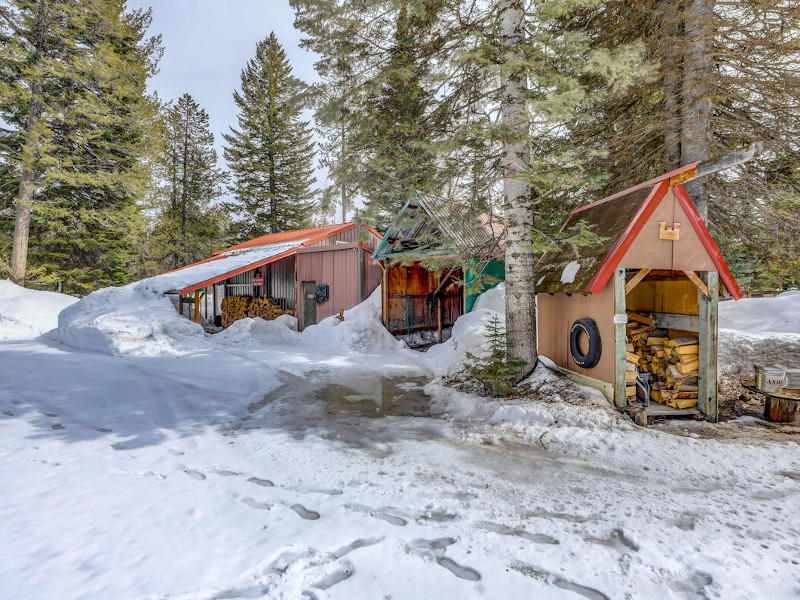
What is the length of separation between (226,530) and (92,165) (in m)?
20.9

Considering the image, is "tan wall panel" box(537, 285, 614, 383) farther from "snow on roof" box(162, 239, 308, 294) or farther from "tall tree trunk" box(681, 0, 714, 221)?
"snow on roof" box(162, 239, 308, 294)

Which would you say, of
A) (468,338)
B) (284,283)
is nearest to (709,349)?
(468,338)

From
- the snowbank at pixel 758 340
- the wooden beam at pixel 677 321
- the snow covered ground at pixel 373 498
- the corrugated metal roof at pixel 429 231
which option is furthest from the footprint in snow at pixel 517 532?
the corrugated metal roof at pixel 429 231

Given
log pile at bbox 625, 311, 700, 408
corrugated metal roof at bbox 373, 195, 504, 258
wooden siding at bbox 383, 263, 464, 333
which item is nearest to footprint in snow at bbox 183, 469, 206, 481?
log pile at bbox 625, 311, 700, 408

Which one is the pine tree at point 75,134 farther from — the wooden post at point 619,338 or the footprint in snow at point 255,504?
the wooden post at point 619,338

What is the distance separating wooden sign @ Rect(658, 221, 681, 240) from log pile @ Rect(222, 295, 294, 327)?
543 inches

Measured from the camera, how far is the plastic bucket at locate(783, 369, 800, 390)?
565 cm

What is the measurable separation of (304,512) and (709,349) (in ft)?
20.0

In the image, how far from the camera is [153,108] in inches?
771

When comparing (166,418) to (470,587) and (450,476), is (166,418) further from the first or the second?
(470,587)

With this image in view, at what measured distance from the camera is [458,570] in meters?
2.42

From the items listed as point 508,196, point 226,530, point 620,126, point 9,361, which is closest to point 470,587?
point 226,530

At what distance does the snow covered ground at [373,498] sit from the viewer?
2.34 meters

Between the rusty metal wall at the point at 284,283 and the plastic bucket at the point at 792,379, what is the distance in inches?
576
